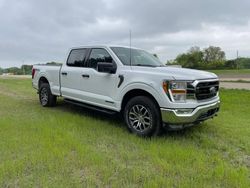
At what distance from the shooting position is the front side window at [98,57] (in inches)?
222

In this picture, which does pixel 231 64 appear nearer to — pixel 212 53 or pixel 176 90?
pixel 212 53

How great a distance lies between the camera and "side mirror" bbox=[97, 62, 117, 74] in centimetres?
522

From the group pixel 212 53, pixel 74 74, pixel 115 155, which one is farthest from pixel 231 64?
pixel 115 155

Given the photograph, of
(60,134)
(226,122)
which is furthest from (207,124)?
(60,134)

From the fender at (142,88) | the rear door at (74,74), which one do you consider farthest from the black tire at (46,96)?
the fender at (142,88)

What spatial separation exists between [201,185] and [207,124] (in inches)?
117

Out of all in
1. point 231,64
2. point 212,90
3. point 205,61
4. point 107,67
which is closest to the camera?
→ point 212,90

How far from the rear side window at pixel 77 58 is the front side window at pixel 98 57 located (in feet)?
1.07

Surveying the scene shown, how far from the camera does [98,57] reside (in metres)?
5.89

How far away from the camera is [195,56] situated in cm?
7256

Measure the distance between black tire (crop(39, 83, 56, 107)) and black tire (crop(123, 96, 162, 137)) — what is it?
3392 millimetres

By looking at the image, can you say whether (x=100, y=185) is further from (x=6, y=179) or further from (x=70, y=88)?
(x=70, y=88)

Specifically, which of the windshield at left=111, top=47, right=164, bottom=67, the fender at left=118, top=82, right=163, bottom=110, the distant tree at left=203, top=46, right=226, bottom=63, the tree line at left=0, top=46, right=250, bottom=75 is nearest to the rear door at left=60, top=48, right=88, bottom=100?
the windshield at left=111, top=47, right=164, bottom=67

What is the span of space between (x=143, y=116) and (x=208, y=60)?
76.3 m
